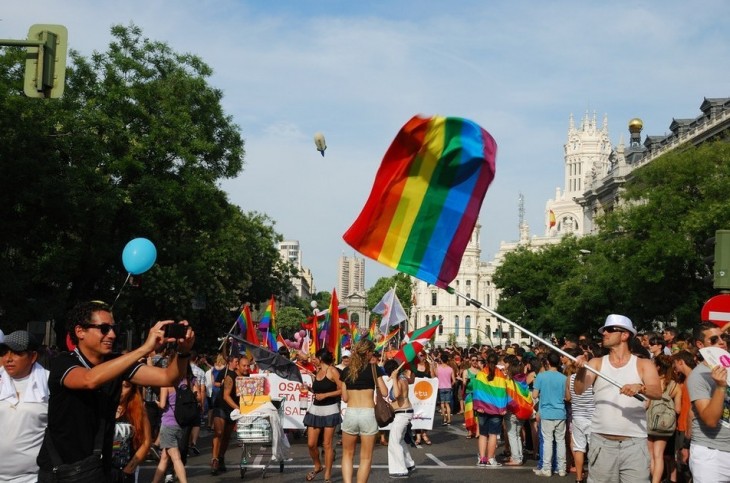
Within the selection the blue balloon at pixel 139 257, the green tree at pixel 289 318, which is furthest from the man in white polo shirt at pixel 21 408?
the green tree at pixel 289 318

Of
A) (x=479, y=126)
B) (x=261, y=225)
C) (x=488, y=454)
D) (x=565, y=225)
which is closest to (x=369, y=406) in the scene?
(x=479, y=126)

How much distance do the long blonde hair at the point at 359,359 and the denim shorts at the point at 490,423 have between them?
4833 millimetres

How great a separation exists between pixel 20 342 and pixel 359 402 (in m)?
5.34

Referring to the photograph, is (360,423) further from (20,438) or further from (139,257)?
(20,438)

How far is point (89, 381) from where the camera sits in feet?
16.5

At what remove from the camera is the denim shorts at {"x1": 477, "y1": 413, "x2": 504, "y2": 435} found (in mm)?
16031

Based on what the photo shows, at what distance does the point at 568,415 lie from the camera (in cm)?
1603

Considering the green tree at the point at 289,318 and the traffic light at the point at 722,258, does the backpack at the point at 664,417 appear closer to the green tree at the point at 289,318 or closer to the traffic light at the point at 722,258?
the traffic light at the point at 722,258

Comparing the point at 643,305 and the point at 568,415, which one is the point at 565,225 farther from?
the point at 568,415

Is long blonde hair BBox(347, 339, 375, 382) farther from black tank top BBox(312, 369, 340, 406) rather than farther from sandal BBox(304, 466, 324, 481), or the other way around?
sandal BBox(304, 466, 324, 481)

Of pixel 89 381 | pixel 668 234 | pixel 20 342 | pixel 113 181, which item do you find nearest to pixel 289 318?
pixel 668 234

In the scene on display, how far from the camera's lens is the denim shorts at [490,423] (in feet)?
52.6

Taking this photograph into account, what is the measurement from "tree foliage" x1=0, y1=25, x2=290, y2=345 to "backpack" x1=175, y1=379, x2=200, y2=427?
16.1m

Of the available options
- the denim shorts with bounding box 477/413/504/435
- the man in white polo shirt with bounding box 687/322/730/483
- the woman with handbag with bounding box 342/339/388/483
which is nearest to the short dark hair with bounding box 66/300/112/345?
the man in white polo shirt with bounding box 687/322/730/483
